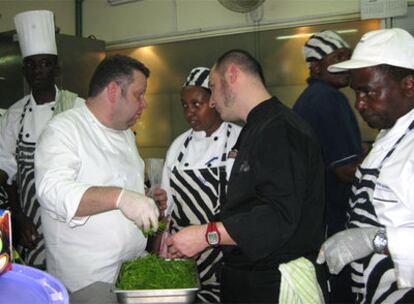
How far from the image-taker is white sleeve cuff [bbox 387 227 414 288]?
3.57 ft

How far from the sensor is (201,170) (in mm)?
2033

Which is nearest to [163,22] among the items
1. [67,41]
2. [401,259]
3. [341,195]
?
[67,41]

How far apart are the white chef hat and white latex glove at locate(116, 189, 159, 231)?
1.38 meters

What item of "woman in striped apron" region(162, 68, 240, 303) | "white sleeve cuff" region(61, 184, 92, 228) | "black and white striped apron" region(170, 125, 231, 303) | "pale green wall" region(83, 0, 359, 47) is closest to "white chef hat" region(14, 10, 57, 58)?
"woman in striped apron" region(162, 68, 240, 303)

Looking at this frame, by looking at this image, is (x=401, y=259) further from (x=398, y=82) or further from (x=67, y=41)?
(x=67, y=41)

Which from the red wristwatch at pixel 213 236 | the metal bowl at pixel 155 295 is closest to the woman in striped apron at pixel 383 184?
the red wristwatch at pixel 213 236

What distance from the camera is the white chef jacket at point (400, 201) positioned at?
43.1 inches

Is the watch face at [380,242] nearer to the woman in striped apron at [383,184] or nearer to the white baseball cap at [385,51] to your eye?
the woman in striped apron at [383,184]

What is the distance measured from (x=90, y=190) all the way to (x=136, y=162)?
47 cm

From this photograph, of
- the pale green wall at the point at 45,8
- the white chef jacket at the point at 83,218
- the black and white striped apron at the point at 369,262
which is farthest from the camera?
the pale green wall at the point at 45,8

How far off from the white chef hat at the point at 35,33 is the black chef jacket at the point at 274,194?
4.74 feet

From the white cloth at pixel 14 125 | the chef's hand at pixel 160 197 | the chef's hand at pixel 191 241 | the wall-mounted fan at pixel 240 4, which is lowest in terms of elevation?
the chef's hand at pixel 160 197

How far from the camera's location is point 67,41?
344cm

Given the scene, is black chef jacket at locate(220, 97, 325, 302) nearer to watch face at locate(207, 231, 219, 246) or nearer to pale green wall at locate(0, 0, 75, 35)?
watch face at locate(207, 231, 219, 246)
